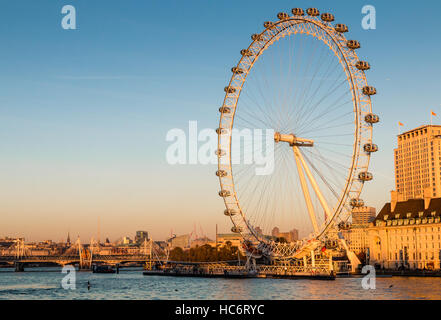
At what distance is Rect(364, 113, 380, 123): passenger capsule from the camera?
66688mm

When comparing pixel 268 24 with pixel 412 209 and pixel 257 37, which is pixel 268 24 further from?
pixel 412 209

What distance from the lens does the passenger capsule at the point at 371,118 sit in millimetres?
66688

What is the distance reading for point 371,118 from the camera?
66.8 meters

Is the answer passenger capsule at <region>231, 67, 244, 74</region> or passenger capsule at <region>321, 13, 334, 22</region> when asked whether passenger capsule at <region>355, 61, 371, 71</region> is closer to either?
passenger capsule at <region>321, 13, 334, 22</region>

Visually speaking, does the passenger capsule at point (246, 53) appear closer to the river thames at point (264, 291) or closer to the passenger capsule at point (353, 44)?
the passenger capsule at point (353, 44)

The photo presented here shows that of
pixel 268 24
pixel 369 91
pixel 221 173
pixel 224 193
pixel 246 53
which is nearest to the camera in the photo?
pixel 369 91

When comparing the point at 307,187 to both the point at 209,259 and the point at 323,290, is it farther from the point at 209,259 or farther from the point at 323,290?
the point at 209,259

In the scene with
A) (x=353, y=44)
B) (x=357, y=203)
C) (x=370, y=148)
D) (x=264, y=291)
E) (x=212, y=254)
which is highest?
(x=353, y=44)

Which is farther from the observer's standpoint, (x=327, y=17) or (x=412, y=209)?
(x=412, y=209)

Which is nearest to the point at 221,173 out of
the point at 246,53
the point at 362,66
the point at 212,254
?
the point at 246,53

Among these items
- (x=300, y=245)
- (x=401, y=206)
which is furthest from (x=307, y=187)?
(x=401, y=206)

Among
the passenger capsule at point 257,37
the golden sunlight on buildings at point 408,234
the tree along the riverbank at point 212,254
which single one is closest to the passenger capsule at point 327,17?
the passenger capsule at point 257,37

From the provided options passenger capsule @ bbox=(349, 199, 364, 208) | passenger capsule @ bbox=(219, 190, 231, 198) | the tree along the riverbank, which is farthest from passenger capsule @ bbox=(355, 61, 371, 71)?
the tree along the riverbank
